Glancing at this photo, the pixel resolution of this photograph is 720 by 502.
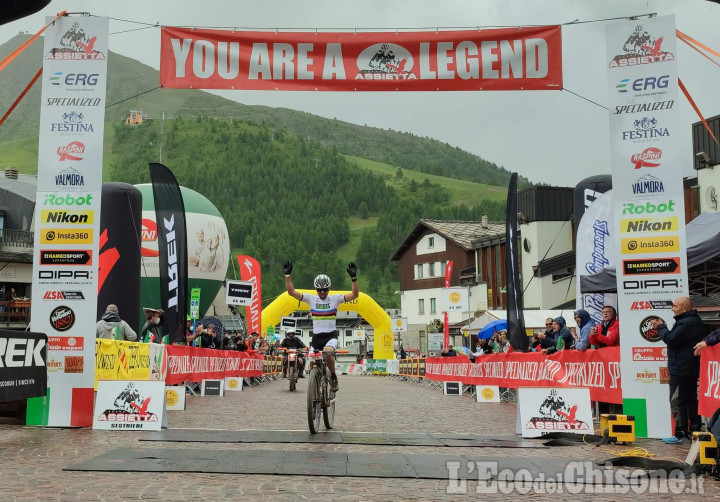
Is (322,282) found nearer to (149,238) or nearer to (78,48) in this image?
(78,48)

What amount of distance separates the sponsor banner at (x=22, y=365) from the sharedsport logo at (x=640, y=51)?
916cm

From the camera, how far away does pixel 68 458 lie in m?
8.45

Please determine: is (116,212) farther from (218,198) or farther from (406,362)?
(218,198)

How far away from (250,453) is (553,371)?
28.9 ft

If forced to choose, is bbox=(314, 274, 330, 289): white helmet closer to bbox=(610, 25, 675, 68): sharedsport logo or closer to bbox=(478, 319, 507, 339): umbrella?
bbox=(610, 25, 675, 68): sharedsport logo

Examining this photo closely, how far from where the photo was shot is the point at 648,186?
1157 cm

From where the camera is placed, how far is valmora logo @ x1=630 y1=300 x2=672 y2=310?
11.4m

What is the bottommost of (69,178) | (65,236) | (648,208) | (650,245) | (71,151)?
(650,245)

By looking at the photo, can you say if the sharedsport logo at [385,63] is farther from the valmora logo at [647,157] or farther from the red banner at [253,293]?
the red banner at [253,293]

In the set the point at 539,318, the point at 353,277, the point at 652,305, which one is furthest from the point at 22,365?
the point at 539,318

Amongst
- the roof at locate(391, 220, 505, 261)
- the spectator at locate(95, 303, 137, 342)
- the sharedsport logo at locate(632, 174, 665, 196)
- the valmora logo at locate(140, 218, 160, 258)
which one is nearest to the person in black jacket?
the sharedsport logo at locate(632, 174, 665, 196)

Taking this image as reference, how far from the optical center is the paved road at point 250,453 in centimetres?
643

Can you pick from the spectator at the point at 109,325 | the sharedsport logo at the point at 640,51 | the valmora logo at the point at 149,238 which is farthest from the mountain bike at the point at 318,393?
the valmora logo at the point at 149,238

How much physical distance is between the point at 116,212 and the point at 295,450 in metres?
19.0
